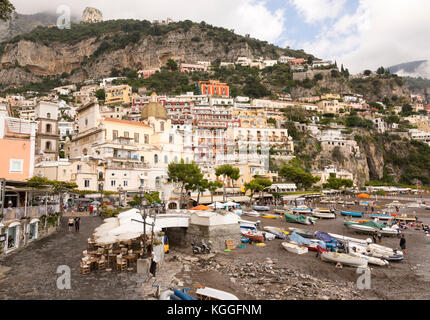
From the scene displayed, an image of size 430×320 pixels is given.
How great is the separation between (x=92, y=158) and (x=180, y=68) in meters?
110

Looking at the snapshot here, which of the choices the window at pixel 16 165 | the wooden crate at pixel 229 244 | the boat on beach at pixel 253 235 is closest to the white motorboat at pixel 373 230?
the boat on beach at pixel 253 235

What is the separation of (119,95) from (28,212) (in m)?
91.1

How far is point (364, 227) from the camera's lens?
87.3ft

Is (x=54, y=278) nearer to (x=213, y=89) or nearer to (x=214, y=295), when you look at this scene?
(x=214, y=295)

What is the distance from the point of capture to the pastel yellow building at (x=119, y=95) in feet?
324

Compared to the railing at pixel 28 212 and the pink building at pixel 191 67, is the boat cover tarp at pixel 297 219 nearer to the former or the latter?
the railing at pixel 28 212

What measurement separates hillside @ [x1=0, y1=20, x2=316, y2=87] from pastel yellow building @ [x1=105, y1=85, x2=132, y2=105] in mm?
40615

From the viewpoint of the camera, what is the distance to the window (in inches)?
794

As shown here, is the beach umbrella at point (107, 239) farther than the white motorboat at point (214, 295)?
Yes

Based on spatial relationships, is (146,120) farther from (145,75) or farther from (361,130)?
(145,75)

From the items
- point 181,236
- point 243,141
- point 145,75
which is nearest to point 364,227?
point 181,236

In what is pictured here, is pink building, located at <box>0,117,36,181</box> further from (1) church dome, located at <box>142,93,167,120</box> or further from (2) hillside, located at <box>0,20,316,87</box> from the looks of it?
(2) hillside, located at <box>0,20,316,87</box>

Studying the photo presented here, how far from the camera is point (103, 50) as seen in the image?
141 metres

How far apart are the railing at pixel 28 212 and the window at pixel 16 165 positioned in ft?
12.1
